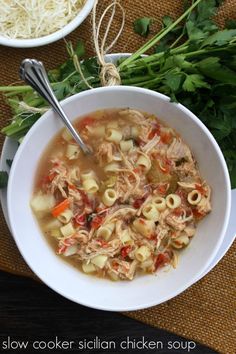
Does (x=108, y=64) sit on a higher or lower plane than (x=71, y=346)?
higher

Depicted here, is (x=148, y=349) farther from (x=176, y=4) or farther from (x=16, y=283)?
(x=176, y=4)

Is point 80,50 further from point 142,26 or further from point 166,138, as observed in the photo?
point 166,138

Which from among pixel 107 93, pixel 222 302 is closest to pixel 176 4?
pixel 107 93

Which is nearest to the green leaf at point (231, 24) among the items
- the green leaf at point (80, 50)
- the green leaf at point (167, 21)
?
the green leaf at point (167, 21)

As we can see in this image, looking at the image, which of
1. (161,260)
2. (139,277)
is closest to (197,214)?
(161,260)

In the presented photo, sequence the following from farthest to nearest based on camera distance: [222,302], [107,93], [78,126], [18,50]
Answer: [222,302], [18,50], [78,126], [107,93]

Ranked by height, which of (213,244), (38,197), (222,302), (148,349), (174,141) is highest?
(174,141)
